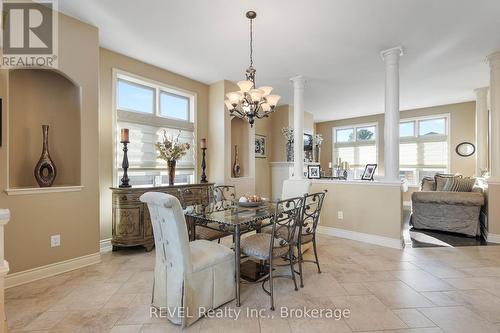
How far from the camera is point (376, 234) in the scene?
12.5ft

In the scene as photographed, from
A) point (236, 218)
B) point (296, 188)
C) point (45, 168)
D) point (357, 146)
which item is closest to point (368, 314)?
point (236, 218)

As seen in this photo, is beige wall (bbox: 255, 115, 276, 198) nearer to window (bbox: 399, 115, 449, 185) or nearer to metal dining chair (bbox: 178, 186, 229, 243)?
metal dining chair (bbox: 178, 186, 229, 243)

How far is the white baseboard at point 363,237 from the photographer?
11.9ft

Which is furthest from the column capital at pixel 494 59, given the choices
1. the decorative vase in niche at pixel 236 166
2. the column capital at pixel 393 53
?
the decorative vase in niche at pixel 236 166

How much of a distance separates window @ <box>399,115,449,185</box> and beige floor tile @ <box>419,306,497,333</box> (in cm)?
628

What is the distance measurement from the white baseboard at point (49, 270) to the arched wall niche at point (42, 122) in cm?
92

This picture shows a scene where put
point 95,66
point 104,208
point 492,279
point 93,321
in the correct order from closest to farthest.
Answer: point 93,321 → point 492,279 → point 95,66 → point 104,208

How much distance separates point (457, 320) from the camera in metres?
1.91

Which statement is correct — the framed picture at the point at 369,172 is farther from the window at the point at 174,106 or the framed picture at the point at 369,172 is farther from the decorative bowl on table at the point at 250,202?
the window at the point at 174,106

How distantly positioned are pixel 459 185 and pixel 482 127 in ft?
6.48

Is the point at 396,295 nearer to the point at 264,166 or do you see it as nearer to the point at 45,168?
the point at 45,168

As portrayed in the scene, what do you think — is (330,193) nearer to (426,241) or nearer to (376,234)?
(376,234)

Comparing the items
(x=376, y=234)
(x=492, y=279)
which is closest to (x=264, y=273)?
(x=376, y=234)

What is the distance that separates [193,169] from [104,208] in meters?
1.68
